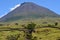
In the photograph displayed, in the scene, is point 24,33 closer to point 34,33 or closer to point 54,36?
point 34,33

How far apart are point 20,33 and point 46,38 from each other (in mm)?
31004

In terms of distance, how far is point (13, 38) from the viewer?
163m

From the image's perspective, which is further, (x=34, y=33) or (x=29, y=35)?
(x=34, y=33)

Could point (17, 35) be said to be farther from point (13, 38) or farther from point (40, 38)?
point (40, 38)

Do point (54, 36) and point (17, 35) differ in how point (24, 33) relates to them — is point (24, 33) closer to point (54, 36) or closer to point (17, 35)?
point (17, 35)

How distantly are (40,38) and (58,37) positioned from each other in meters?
15.3

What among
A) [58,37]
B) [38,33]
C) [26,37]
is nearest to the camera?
[58,37]

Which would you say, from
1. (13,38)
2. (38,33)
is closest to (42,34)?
(38,33)

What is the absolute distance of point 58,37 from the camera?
511ft

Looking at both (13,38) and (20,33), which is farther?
(20,33)

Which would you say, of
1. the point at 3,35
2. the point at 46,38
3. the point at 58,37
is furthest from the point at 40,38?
the point at 3,35

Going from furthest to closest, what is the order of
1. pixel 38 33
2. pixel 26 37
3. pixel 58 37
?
pixel 38 33
pixel 26 37
pixel 58 37

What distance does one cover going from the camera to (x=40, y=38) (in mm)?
159875

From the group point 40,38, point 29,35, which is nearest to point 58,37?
point 40,38
